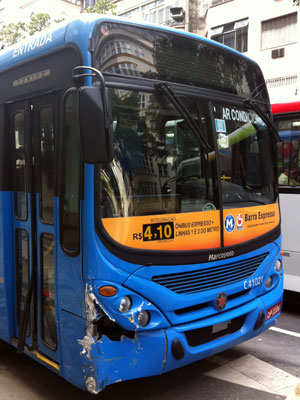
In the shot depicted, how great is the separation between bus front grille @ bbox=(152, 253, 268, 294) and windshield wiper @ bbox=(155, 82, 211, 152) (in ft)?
3.25

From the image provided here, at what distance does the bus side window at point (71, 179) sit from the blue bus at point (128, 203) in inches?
0.5

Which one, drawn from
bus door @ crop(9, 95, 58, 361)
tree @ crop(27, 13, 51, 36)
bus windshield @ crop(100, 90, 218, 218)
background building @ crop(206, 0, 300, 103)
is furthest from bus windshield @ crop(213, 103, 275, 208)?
tree @ crop(27, 13, 51, 36)

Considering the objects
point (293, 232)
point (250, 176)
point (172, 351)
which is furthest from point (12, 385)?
point (293, 232)

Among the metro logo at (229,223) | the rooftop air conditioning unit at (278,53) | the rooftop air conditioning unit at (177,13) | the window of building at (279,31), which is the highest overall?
the rooftop air conditioning unit at (177,13)

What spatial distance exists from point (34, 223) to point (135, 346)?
1333 mm

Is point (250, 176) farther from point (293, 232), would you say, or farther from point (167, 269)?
point (293, 232)

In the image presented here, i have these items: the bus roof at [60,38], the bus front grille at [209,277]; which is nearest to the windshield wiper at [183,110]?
the bus roof at [60,38]

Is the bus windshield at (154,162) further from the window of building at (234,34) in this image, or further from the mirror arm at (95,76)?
the window of building at (234,34)

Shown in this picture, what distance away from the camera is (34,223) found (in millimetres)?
4012

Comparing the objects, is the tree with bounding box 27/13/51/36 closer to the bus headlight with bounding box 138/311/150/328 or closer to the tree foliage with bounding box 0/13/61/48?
the tree foliage with bounding box 0/13/61/48

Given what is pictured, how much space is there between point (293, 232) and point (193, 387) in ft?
9.87

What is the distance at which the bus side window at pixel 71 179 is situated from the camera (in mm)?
3480

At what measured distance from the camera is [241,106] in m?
4.36

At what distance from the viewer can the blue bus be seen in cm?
339
